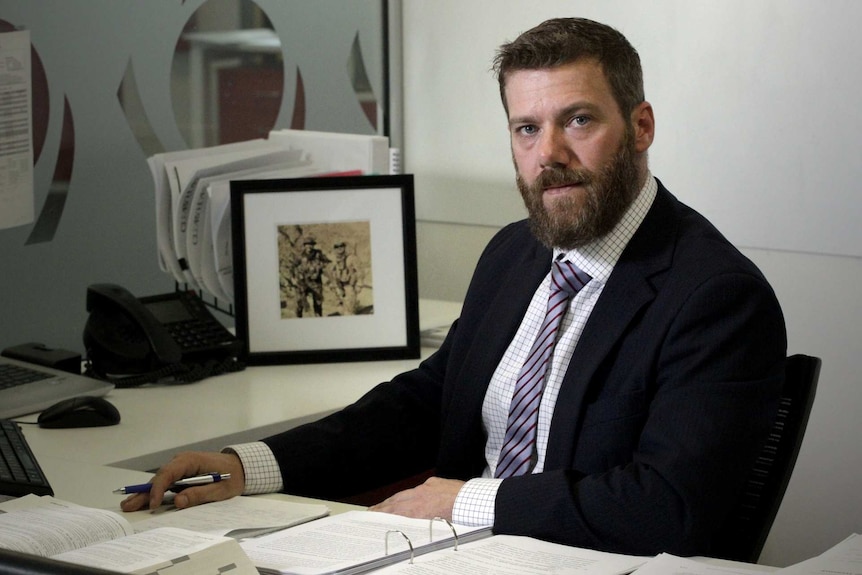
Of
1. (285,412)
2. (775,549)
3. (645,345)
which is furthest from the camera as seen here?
(775,549)

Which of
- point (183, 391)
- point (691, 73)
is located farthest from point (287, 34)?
point (183, 391)

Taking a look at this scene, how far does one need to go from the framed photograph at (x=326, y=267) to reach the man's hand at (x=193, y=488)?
Answer: 93 cm

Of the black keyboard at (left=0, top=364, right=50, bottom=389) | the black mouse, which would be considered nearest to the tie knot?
the black mouse

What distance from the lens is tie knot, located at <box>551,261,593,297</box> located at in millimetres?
1689

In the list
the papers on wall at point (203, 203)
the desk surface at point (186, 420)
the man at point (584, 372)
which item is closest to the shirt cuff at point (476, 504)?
the man at point (584, 372)

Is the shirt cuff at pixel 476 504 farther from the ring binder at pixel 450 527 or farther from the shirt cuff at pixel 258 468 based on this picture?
the shirt cuff at pixel 258 468

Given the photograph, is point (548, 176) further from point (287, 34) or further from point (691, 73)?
point (287, 34)

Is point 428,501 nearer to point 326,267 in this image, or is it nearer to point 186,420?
point 186,420

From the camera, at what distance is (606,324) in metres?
1.59

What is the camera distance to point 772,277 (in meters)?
2.89

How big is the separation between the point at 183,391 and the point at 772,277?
154 centimetres

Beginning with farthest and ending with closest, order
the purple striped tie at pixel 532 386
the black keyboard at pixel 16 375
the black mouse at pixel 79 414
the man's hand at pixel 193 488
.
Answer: the black keyboard at pixel 16 375
the black mouse at pixel 79 414
the purple striped tie at pixel 532 386
the man's hand at pixel 193 488

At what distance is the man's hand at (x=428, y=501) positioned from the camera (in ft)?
4.73

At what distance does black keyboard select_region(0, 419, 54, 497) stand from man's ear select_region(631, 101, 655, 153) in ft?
3.23
